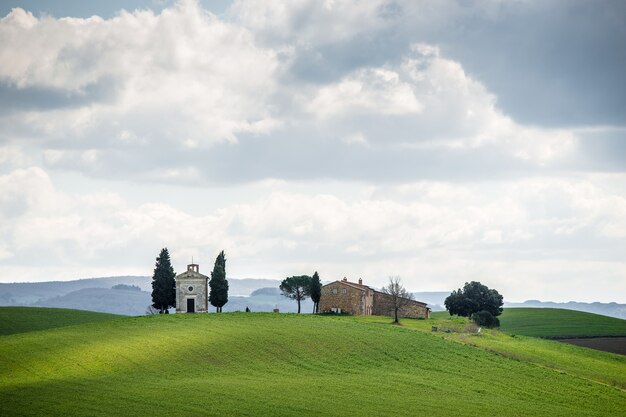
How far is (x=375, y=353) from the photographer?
86938mm

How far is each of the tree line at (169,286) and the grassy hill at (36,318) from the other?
15.3 metres

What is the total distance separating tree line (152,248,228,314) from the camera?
127000 mm

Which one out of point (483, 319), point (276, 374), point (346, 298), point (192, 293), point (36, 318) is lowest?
point (276, 374)

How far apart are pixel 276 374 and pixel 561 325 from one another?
11203cm

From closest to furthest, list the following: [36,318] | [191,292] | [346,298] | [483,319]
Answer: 1. [191,292]
2. [36,318]
3. [346,298]
4. [483,319]

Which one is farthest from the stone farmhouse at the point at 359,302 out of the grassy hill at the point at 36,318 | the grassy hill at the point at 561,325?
the grassy hill at the point at 36,318

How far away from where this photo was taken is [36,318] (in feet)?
433

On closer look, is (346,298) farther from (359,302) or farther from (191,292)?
(191,292)

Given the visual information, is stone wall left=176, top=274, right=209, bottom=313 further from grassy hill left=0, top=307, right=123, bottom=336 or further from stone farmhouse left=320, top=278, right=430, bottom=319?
stone farmhouse left=320, top=278, right=430, bottom=319

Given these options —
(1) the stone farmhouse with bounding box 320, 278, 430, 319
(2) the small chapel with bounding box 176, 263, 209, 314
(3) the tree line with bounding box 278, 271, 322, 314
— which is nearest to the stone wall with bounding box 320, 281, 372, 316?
(1) the stone farmhouse with bounding box 320, 278, 430, 319

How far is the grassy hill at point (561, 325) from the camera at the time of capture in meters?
156

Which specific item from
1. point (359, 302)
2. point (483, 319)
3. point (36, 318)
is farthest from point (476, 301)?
point (36, 318)

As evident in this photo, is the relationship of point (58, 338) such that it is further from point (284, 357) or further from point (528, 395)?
point (528, 395)

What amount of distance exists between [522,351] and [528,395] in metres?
26.8
